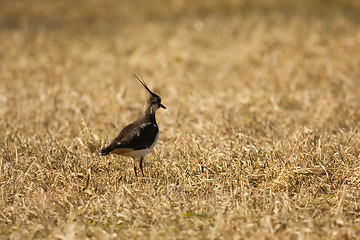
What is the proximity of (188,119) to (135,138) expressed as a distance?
8.34 feet

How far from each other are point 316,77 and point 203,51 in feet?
10.6

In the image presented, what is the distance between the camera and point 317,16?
1391cm

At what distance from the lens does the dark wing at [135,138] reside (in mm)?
4812

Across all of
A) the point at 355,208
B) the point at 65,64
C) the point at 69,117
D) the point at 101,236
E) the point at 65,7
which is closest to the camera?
the point at 101,236

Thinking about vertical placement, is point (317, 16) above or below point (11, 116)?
above

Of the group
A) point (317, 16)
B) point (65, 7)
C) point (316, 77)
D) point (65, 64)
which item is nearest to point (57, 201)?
point (316, 77)

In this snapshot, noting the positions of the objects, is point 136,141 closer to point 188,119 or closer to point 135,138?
point 135,138

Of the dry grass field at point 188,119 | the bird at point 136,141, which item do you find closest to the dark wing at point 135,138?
the bird at point 136,141

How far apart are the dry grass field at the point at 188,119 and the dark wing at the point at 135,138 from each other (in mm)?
328

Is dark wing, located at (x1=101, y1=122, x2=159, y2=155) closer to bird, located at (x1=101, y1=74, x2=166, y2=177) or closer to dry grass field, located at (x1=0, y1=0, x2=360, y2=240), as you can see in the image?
bird, located at (x1=101, y1=74, x2=166, y2=177)

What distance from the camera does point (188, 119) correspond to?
7.40 meters

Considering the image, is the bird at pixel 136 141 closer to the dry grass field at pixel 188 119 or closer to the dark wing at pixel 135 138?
the dark wing at pixel 135 138

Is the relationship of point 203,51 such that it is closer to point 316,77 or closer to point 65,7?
point 316,77

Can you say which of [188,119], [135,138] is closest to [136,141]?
[135,138]
